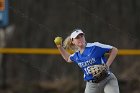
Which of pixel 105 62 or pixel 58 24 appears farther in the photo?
pixel 58 24

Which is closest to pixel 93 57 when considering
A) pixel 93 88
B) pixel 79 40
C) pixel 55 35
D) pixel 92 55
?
pixel 92 55

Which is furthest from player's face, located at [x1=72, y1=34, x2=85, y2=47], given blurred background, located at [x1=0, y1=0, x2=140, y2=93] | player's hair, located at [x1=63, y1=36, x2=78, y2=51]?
blurred background, located at [x1=0, y1=0, x2=140, y2=93]

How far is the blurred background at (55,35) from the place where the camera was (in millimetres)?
11203

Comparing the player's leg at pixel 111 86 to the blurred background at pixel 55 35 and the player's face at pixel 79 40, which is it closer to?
the player's face at pixel 79 40

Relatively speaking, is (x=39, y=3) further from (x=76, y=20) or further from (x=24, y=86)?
(x=24, y=86)

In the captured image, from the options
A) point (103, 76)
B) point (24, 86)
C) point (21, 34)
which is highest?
point (103, 76)

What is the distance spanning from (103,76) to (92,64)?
0.67 feet

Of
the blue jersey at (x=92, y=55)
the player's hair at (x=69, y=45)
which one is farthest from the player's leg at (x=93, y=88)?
the player's hair at (x=69, y=45)

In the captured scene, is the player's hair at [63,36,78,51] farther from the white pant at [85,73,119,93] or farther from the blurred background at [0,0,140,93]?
the blurred background at [0,0,140,93]

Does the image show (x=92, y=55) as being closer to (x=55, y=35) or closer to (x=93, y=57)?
(x=93, y=57)

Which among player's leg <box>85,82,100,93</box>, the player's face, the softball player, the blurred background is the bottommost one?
the blurred background

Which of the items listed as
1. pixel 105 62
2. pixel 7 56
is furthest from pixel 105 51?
pixel 7 56

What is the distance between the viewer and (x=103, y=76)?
719 centimetres

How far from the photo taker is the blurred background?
1120 centimetres
